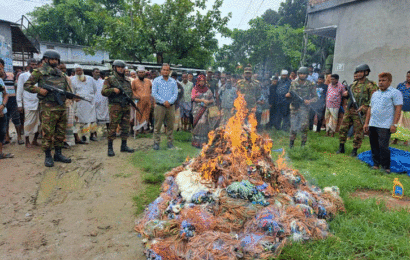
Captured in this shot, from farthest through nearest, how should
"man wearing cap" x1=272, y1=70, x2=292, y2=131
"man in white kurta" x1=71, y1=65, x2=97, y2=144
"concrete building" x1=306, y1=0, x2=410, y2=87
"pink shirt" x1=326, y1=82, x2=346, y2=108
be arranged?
"man wearing cap" x1=272, y1=70, x2=292, y2=131
"concrete building" x1=306, y1=0, x2=410, y2=87
"pink shirt" x1=326, y1=82, x2=346, y2=108
"man in white kurta" x1=71, y1=65, x2=97, y2=144

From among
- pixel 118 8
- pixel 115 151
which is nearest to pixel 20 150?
pixel 115 151

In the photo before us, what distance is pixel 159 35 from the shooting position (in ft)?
62.2

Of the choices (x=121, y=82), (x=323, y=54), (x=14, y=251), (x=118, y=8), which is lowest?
(x=14, y=251)

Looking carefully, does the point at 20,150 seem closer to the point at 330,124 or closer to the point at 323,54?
the point at 330,124

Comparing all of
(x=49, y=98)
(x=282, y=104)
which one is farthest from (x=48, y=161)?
(x=282, y=104)

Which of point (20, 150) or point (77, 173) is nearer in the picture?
point (77, 173)

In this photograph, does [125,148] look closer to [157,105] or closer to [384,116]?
[157,105]

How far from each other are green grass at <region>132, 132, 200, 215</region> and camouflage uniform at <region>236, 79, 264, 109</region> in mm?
2095

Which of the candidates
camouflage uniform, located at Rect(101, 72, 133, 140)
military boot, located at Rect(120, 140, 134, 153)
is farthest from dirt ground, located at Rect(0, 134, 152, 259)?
camouflage uniform, located at Rect(101, 72, 133, 140)

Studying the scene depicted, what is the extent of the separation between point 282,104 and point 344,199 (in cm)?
590

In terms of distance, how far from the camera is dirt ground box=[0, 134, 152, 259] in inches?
118

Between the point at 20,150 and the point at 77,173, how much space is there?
92.8 inches

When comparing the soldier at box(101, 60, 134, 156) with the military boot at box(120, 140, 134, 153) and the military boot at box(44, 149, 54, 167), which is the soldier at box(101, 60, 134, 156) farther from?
the military boot at box(44, 149, 54, 167)

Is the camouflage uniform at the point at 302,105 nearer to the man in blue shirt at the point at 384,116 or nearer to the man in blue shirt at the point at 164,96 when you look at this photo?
the man in blue shirt at the point at 384,116
